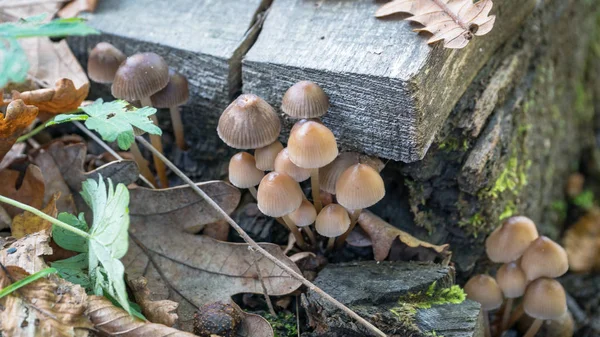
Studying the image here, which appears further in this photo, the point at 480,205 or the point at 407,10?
the point at 480,205

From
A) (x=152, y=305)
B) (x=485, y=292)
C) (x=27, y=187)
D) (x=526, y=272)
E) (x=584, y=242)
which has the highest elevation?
(x=27, y=187)

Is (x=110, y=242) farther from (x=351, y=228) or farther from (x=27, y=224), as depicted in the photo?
(x=351, y=228)

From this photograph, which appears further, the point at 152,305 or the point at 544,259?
A: the point at 544,259

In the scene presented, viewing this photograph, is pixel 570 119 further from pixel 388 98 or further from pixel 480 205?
pixel 388 98

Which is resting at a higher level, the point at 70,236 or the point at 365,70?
the point at 365,70

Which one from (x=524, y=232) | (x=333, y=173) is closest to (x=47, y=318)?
(x=333, y=173)

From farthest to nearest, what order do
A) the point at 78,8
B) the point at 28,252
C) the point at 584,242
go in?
the point at 584,242
the point at 78,8
the point at 28,252

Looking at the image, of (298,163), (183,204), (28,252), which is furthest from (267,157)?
(28,252)

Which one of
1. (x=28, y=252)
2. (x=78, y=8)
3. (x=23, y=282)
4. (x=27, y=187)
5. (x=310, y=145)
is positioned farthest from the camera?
(x=78, y=8)
